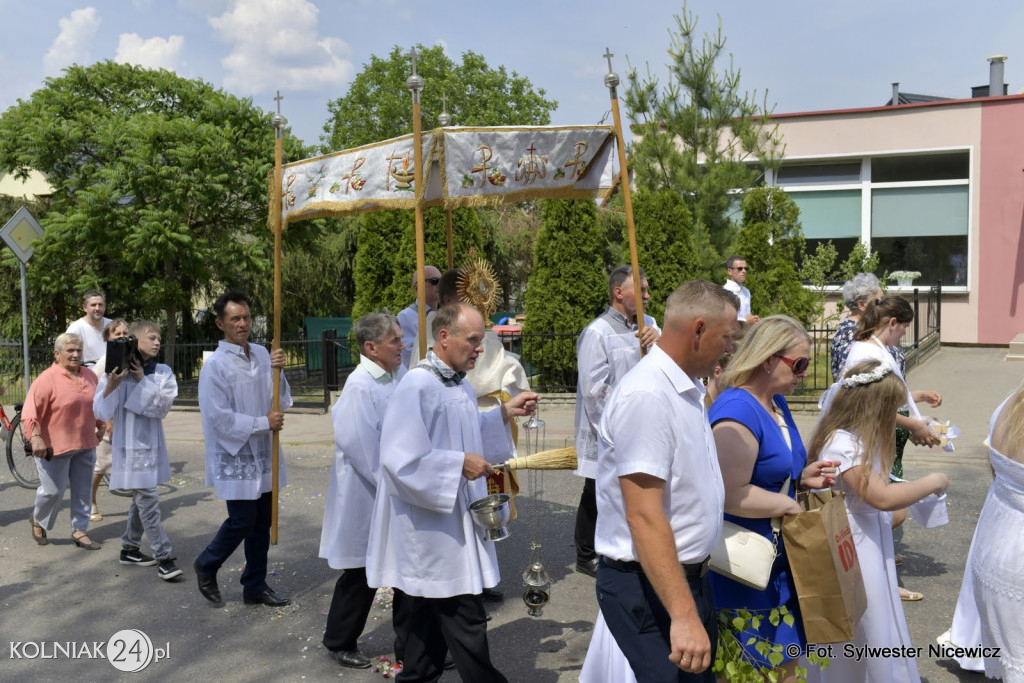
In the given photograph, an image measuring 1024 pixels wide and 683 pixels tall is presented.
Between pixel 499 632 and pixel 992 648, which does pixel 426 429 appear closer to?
pixel 499 632

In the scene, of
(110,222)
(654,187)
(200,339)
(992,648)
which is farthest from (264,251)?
(992,648)

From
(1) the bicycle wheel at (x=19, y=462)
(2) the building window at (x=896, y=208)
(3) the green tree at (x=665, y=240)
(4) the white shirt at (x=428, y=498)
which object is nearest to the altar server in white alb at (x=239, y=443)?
(4) the white shirt at (x=428, y=498)

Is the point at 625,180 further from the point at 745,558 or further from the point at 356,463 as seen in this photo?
the point at 745,558

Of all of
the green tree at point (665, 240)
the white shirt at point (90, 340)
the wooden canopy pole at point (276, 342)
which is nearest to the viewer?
the wooden canopy pole at point (276, 342)

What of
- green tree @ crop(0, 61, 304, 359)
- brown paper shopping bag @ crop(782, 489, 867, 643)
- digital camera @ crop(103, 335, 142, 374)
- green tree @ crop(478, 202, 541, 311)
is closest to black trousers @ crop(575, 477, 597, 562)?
brown paper shopping bag @ crop(782, 489, 867, 643)

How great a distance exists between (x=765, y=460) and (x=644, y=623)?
31.3 inches

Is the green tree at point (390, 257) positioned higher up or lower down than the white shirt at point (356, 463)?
higher up

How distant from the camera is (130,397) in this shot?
6.35 metres

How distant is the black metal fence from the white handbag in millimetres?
9299

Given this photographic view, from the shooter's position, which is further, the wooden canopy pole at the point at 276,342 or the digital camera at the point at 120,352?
the digital camera at the point at 120,352

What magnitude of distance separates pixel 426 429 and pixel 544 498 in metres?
4.57

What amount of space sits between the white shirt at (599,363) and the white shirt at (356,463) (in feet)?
4.98

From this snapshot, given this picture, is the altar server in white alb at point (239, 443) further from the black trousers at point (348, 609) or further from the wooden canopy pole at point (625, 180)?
the wooden canopy pole at point (625, 180)

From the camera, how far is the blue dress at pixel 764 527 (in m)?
3.19
